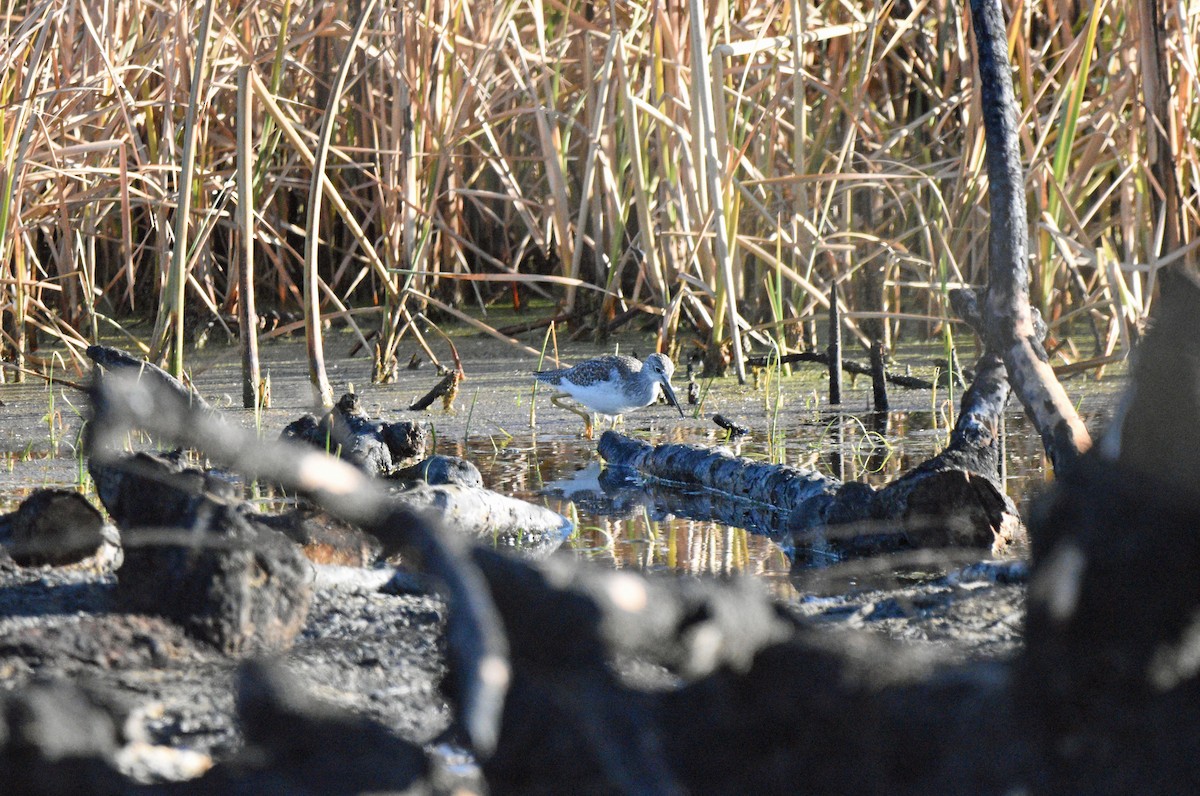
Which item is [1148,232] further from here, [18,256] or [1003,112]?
[18,256]

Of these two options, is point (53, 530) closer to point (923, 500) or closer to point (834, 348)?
point (923, 500)

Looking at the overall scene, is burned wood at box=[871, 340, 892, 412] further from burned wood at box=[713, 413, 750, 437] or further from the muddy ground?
the muddy ground

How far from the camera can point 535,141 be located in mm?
6328

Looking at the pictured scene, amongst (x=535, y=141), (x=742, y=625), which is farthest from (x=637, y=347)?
(x=742, y=625)

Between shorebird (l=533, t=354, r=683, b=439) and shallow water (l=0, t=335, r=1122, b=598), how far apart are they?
5.4 inches

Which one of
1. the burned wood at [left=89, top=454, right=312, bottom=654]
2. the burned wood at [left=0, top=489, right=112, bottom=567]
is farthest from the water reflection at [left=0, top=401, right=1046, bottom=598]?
the burned wood at [left=89, top=454, right=312, bottom=654]

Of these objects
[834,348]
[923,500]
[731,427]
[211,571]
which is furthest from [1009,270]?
[834,348]

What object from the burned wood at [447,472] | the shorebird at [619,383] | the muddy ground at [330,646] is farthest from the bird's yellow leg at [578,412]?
the muddy ground at [330,646]

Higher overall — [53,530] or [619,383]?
[619,383]

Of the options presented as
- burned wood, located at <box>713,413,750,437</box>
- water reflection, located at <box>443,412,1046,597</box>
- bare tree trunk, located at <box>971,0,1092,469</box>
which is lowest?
water reflection, located at <box>443,412,1046,597</box>

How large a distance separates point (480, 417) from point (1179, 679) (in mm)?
3579

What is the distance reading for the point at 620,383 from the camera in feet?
15.2

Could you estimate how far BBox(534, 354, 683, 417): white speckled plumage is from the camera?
4590mm

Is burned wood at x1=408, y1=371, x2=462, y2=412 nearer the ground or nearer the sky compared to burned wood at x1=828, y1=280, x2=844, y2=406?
nearer the ground
